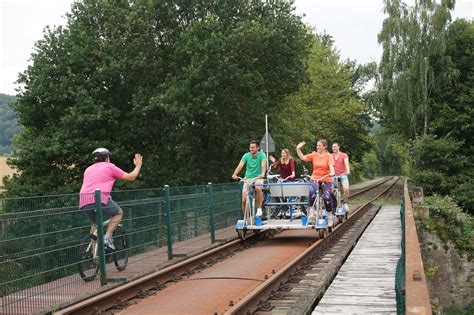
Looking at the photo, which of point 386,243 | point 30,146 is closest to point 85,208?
point 386,243

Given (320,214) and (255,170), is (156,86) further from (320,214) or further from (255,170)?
(320,214)

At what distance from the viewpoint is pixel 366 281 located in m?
8.69

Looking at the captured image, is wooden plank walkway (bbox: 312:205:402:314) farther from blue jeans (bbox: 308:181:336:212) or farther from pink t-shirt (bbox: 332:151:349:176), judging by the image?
pink t-shirt (bbox: 332:151:349:176)

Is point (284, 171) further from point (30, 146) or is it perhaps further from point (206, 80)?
point (30, 146)

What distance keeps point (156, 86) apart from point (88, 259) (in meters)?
24.1

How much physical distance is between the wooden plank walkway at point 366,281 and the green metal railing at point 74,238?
314 cm

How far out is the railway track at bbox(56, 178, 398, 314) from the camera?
7.11m

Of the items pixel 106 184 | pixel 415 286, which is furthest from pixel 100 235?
pixel 415 286

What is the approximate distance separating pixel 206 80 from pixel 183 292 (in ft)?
73.9

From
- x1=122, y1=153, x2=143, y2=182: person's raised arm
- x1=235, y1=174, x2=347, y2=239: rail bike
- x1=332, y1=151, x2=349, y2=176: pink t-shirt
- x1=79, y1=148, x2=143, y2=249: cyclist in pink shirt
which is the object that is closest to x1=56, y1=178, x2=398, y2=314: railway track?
x1=235, y1=174, x2=347, y2=239: rail bike

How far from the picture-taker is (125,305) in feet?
24.6

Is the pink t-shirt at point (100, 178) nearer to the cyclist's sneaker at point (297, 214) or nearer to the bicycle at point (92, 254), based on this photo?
the bicycle at point (92, 254)

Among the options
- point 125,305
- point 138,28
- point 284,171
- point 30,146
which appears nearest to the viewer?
point 125,305

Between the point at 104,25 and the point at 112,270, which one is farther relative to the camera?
the point at 104,25
